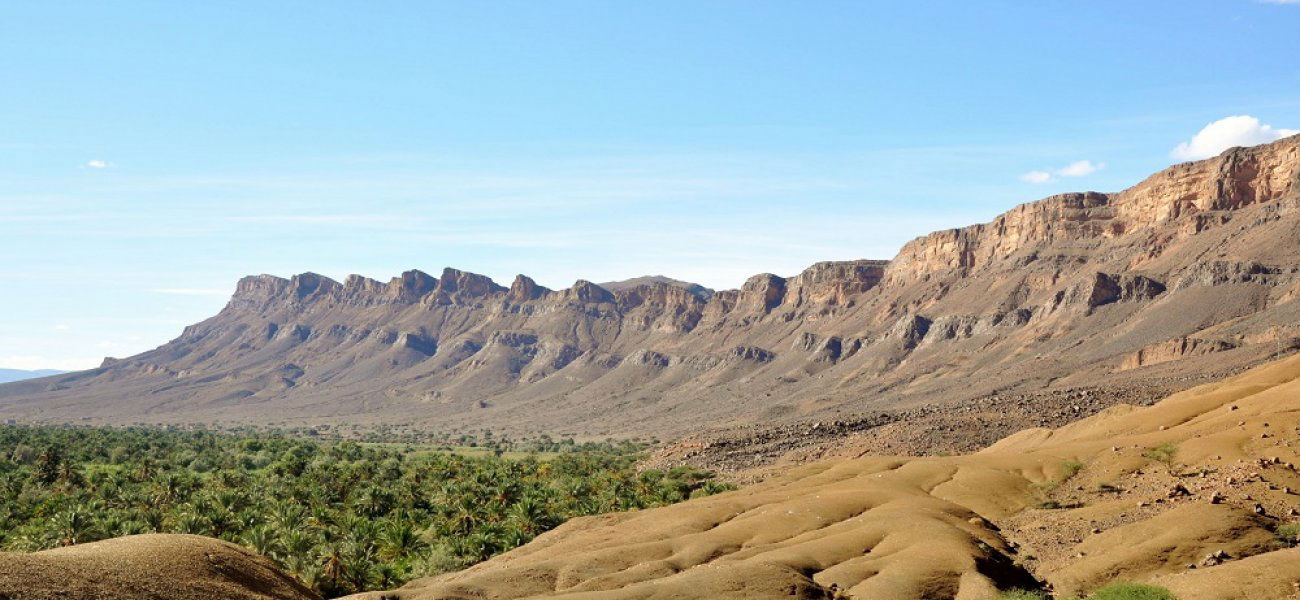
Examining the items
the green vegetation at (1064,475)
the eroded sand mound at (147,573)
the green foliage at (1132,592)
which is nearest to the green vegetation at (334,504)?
the eroded sand mound at (147,573)

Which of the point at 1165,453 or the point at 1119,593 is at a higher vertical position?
the point at 1165,453

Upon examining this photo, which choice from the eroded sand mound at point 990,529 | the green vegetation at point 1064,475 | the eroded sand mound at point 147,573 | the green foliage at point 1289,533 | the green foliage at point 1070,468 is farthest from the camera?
the green foliage at point 1070,468

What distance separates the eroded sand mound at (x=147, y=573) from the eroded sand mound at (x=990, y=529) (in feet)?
→ 15.5

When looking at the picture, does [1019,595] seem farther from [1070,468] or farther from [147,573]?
[147,573]

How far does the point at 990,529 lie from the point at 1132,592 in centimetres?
1316

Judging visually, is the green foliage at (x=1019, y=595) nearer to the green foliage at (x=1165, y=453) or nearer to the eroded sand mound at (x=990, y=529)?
the eroded sand mound at (x=990, y=529)

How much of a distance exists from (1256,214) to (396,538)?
6178 inches

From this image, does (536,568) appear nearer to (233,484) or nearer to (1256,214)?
(233,484)

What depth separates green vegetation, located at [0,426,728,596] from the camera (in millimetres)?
47531

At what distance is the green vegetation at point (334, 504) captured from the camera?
47.5 meters

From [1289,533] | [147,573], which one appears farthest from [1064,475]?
[147,573]

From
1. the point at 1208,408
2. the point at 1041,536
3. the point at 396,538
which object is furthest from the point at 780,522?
the point at 1208,408

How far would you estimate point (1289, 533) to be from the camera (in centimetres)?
3278

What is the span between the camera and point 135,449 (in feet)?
404
